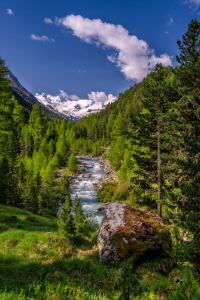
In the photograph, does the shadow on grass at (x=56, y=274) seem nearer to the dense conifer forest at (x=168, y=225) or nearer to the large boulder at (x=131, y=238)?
the dense conifer forest at (x=168, y=225)

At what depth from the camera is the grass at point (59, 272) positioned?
5008mm

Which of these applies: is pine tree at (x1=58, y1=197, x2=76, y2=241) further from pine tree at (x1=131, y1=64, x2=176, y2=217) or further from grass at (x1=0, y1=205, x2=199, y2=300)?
pine tree at (x1=131, y1=64, x2=176, y2=217)

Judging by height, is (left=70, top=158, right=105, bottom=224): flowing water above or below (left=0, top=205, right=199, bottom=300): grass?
below

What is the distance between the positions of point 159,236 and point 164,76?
1143 cm

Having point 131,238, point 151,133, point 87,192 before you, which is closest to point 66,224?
point 131,238

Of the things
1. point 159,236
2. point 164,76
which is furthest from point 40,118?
point 159,236

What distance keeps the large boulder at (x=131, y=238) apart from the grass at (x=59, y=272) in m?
0.49

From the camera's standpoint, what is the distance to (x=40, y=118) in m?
51.8

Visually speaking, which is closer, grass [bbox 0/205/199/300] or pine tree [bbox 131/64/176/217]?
grass [bbox 0/205/199/300]

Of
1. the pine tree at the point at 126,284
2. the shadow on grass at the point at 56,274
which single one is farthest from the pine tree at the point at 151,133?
the pine tree at the point at 126,284

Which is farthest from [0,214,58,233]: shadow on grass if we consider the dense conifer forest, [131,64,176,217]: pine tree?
[131,64,176,217]: pine tree

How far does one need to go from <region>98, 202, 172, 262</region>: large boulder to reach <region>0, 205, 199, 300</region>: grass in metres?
0.49

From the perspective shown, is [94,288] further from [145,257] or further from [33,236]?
[33,236]

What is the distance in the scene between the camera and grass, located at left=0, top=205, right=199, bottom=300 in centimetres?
501
